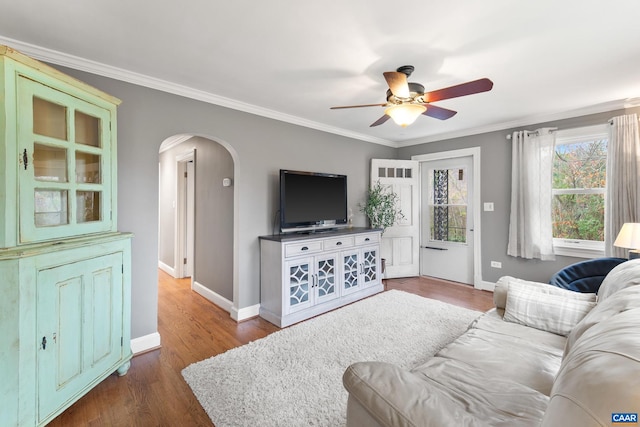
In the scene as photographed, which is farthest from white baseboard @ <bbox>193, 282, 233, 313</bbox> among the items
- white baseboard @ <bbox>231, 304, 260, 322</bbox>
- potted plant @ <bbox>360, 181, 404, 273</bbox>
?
potted plant @ <bbox>360, 181, 404, 273</bbox>

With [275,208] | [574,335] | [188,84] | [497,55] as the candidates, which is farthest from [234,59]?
[574,335]

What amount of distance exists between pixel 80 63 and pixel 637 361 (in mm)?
3358

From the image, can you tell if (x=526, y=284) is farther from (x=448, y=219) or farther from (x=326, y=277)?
(x=448, y=219)

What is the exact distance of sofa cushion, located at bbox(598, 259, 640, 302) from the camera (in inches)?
55.4

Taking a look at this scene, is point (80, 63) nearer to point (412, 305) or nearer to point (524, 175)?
point (412, 305)

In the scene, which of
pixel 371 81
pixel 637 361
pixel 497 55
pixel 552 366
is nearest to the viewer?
pixel 637 361

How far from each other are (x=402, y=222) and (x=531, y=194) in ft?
5.91

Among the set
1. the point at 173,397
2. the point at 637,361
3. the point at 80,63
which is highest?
the point at 80,63

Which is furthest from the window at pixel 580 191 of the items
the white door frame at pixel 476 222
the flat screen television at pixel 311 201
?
the flat screen television at pixel 311 201

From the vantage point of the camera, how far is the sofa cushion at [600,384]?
543 mm

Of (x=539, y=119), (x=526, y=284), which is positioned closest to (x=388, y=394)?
(x=526, y=284)

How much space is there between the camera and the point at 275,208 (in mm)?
3428

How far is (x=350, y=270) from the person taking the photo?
3.62 m

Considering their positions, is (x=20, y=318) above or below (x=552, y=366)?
above
